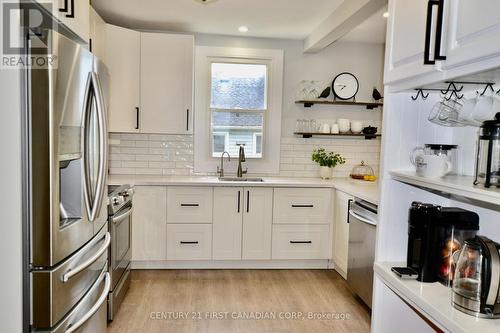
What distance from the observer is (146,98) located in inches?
156

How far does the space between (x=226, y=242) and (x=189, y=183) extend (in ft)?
2.30

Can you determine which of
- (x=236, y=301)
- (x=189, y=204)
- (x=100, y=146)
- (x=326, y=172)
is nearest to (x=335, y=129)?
(x=326, y=172)

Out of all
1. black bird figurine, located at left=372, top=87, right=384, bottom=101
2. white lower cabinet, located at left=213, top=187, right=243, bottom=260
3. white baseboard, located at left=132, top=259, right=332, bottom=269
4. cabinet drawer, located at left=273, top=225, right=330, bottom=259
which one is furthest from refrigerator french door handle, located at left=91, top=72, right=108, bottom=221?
black bird figurine, located at left=372, top=87, right=384, bottom=101

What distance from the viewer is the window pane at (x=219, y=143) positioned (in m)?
4.42

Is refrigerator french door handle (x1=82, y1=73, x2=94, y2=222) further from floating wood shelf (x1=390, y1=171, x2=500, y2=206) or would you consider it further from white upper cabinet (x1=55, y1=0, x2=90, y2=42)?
floating wood shelf (x1=390, y1=171, x2=500, y2=206)

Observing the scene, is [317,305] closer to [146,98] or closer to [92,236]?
[92,236]

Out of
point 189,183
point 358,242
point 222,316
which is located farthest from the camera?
point 189,183

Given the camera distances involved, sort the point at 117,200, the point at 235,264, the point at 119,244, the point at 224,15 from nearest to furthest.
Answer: the point at 117,200
the point at 119,244
the point at 224,15
the point at 235,264

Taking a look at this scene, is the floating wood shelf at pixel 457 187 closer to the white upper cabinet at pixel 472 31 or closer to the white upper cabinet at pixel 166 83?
the white upper cabinet at pixel 472 31

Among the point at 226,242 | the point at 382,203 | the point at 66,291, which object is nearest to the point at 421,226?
the point at 382,203

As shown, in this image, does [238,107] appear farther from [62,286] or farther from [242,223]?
[62,286]

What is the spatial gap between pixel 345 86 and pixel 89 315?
3.64 meters

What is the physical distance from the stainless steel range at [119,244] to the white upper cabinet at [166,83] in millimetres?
956

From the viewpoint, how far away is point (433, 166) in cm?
160
